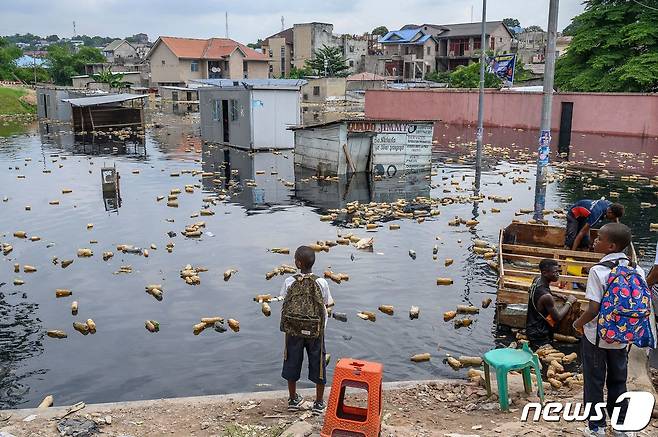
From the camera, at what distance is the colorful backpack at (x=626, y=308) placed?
17.1 feet

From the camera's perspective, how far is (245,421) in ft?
21.1

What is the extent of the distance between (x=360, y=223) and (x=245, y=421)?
408 inches

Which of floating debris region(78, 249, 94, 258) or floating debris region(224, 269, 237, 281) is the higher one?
floating debris region(78, 249, 94, 258)

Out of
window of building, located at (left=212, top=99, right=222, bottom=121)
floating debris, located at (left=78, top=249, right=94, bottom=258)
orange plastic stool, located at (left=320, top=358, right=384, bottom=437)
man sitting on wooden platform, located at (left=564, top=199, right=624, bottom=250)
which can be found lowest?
floating debris, located at (left=78, top=249, right=94, bottom=258)

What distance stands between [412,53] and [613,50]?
4549 centimetres

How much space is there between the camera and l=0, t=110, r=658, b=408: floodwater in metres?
8.44

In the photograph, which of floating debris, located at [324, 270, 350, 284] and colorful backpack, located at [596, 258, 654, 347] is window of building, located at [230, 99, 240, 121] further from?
colorful backpack, located at [596, 258, 654, 347]

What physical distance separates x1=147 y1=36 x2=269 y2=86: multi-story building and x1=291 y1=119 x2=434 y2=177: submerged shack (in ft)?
220

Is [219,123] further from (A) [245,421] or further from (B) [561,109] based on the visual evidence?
(A) [245,421]

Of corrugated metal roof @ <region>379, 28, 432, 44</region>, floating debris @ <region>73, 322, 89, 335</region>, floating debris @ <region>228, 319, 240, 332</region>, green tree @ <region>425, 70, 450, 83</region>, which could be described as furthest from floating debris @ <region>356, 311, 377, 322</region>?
corrugated metal roof @ <region>379, 28, 432, 44</region>

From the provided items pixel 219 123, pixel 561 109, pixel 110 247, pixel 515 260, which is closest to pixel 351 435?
pixel 515 260

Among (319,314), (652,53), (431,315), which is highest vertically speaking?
(652,53)

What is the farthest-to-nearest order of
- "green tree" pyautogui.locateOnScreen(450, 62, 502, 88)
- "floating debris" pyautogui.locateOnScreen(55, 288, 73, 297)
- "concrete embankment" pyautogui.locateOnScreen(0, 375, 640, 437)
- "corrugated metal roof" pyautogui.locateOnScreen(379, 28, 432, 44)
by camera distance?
"corrugated metal roof" pyautogui.locateOnScreen(379, 28, 432, 44) < "green tree" pyautogui.locateOnScreen(450, 62, 502, 88) < "floating debris" pyautogui.locateOnScreen(55, 288, 73, 297) < "concrete embankment" pyautogui.locateOnScreen(0, 375, 640, 437)

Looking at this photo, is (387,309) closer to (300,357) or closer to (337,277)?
(337,277)
